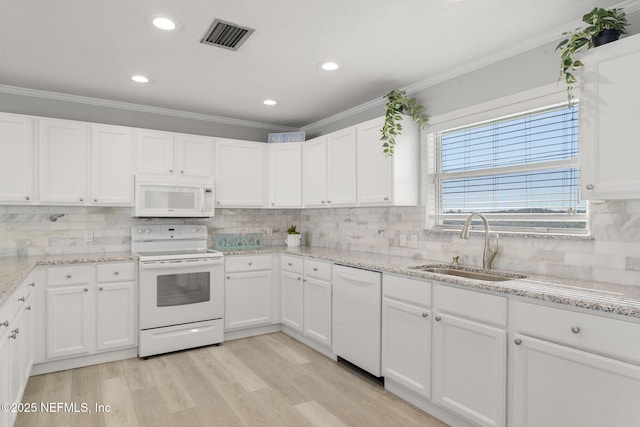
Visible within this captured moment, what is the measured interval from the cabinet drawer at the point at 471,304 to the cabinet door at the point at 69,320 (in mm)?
2818

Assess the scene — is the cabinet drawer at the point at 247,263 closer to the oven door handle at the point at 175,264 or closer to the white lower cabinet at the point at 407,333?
the oven door handle at the point at 175,264

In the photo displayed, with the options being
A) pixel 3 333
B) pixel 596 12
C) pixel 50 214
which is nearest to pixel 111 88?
pixel 50 214

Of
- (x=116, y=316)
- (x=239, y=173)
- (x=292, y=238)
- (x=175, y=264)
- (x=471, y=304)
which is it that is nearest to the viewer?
(x=471, y=304)

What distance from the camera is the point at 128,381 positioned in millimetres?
2982

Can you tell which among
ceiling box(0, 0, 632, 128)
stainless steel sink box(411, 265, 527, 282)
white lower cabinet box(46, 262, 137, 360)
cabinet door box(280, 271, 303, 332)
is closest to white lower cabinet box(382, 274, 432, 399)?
stainless steel sink box(411, 265, 527, 282)

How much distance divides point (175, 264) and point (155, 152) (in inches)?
45.7

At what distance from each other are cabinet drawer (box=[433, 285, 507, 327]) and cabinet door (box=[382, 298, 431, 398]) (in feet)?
0.49

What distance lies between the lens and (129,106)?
3996 millimetres

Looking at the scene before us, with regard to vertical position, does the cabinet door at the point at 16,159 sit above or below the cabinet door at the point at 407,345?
above

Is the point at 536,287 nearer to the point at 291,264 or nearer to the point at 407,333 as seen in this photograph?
the point at 407,333

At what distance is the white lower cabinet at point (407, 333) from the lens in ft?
8.07

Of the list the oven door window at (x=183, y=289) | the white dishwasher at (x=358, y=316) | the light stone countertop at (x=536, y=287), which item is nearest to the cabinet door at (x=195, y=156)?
the oven door window at (x=183, y=289)

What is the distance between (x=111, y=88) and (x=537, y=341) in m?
3.78

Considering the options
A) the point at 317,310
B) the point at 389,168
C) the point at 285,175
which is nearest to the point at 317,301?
the point at 317,310
